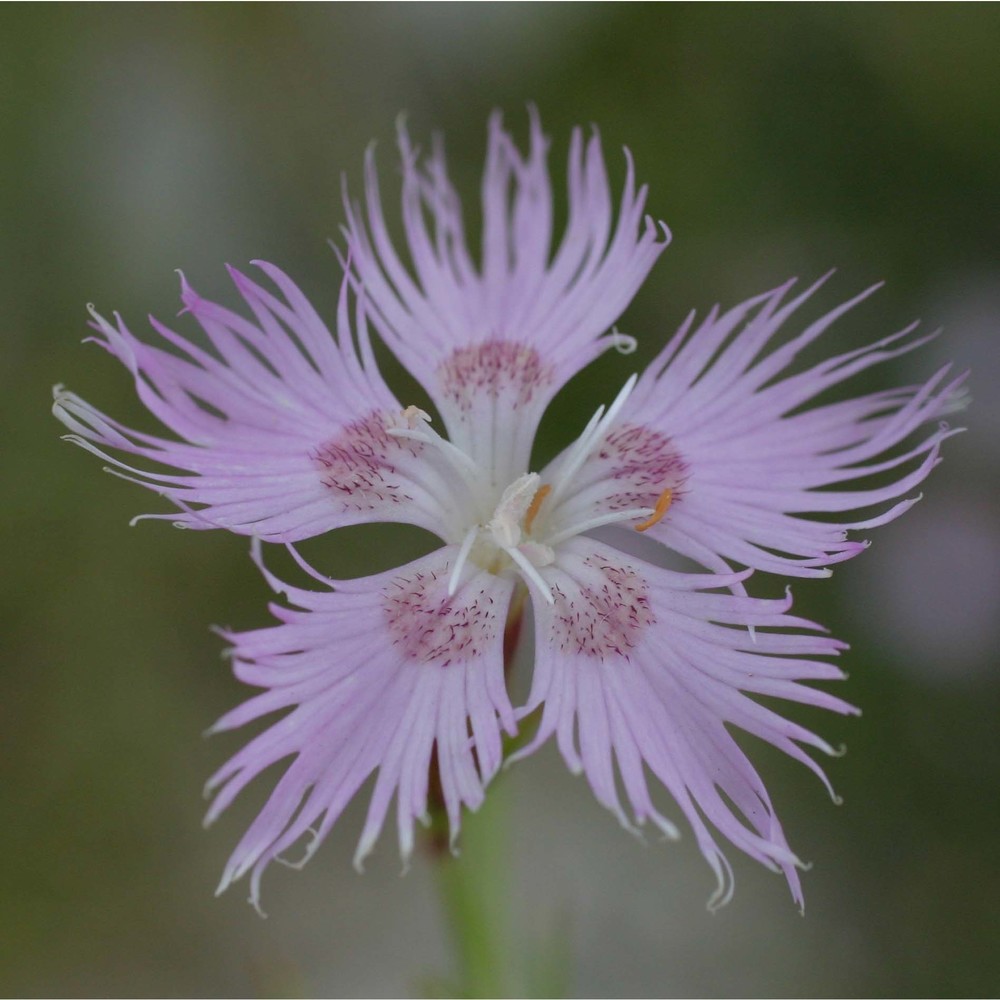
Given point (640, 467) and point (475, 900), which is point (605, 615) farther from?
point (475, 900)

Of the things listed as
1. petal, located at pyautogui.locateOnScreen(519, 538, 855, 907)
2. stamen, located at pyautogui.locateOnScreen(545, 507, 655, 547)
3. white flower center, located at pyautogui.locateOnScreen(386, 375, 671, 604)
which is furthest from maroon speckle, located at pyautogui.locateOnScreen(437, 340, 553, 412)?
petal, located at pyautogui.locateOnScreen(519, 538, 855, 907)

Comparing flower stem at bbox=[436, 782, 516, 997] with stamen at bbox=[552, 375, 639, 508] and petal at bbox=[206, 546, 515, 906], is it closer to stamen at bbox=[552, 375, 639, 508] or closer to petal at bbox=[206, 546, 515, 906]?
petal at bbox=[206, 546, 515, 906]

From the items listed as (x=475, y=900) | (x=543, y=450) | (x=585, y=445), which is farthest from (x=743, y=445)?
(x=543, y=450)

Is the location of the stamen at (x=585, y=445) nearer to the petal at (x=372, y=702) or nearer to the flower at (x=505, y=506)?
the flower at (x=505, y=506)

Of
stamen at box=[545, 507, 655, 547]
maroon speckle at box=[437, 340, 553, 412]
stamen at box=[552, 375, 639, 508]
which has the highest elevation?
maroon speckle at box=[437, 340, 553, 412]

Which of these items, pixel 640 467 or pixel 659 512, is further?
pixel 640 467
